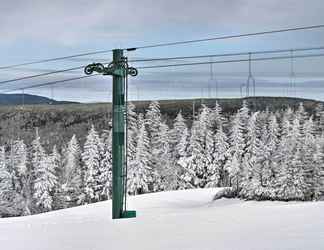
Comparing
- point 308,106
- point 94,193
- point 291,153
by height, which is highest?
point 308,106

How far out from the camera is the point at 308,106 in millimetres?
67938

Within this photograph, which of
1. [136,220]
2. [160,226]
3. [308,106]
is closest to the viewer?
[160,226]

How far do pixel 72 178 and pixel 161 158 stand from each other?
1181 centimetres

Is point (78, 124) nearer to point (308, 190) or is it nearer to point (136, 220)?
point (308, 190)

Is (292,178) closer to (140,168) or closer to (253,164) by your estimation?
(253,164)

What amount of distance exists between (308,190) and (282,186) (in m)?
2.17

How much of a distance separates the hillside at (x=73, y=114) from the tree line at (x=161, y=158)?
5609 mm

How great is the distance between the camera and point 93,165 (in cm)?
5575

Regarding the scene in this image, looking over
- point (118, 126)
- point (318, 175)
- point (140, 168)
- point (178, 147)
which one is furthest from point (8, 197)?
point (118, 126)

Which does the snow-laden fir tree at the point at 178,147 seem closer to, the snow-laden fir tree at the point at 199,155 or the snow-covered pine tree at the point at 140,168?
the snow-laden fir tree at the point at 199,155

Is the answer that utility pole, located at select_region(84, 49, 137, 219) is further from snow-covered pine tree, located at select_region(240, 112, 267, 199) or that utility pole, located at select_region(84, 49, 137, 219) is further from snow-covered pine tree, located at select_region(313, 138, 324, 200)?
snow-covered pine tree, located at select_region(313, 138, 324, 200)

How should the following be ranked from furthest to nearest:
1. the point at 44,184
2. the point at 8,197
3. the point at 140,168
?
1. the point at 44,184
2. the point at 8,197
3. the point at 140,168

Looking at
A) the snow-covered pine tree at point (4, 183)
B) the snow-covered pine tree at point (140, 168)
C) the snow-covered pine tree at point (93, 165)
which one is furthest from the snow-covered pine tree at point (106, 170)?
the snow-covered pine tree at point (4, 183)

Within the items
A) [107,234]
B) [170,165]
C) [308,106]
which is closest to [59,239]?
[107,234]
